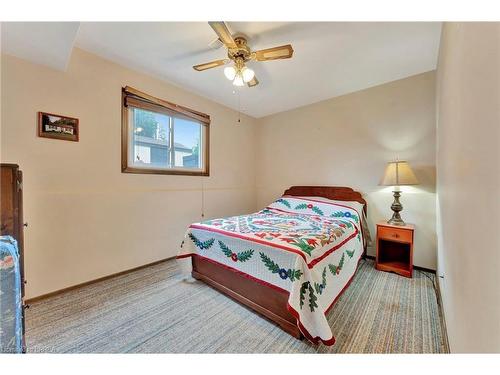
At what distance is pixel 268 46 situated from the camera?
6.44 ft

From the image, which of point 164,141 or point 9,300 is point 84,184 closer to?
point 164,141

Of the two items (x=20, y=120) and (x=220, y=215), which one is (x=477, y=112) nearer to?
(x=20, y=120)

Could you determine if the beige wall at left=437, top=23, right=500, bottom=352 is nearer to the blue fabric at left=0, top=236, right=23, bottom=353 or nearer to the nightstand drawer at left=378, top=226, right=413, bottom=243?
the blue fabric at left=0, top=236, right=23, bottom=353

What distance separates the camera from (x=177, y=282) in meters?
2.21

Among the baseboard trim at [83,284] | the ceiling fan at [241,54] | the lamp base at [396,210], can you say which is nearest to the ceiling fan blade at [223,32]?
the ceiling fan at [241,54]

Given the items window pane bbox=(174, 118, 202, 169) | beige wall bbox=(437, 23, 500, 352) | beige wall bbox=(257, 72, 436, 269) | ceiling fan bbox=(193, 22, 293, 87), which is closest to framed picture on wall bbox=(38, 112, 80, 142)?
window pane bbox=(174, 118, 202, 169)

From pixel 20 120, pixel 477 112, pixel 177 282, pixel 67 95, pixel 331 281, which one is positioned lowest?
pixel 177 282

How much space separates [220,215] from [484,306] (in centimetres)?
318

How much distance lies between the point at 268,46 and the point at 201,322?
2524mm

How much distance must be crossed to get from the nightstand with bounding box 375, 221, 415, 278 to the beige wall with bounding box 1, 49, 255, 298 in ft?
8.73

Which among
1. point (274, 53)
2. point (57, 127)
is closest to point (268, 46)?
point (274, 53)

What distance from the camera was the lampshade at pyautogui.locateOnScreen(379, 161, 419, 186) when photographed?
91.3 inches

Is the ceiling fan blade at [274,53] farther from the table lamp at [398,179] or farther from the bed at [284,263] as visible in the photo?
the table lamp at [398,179]
